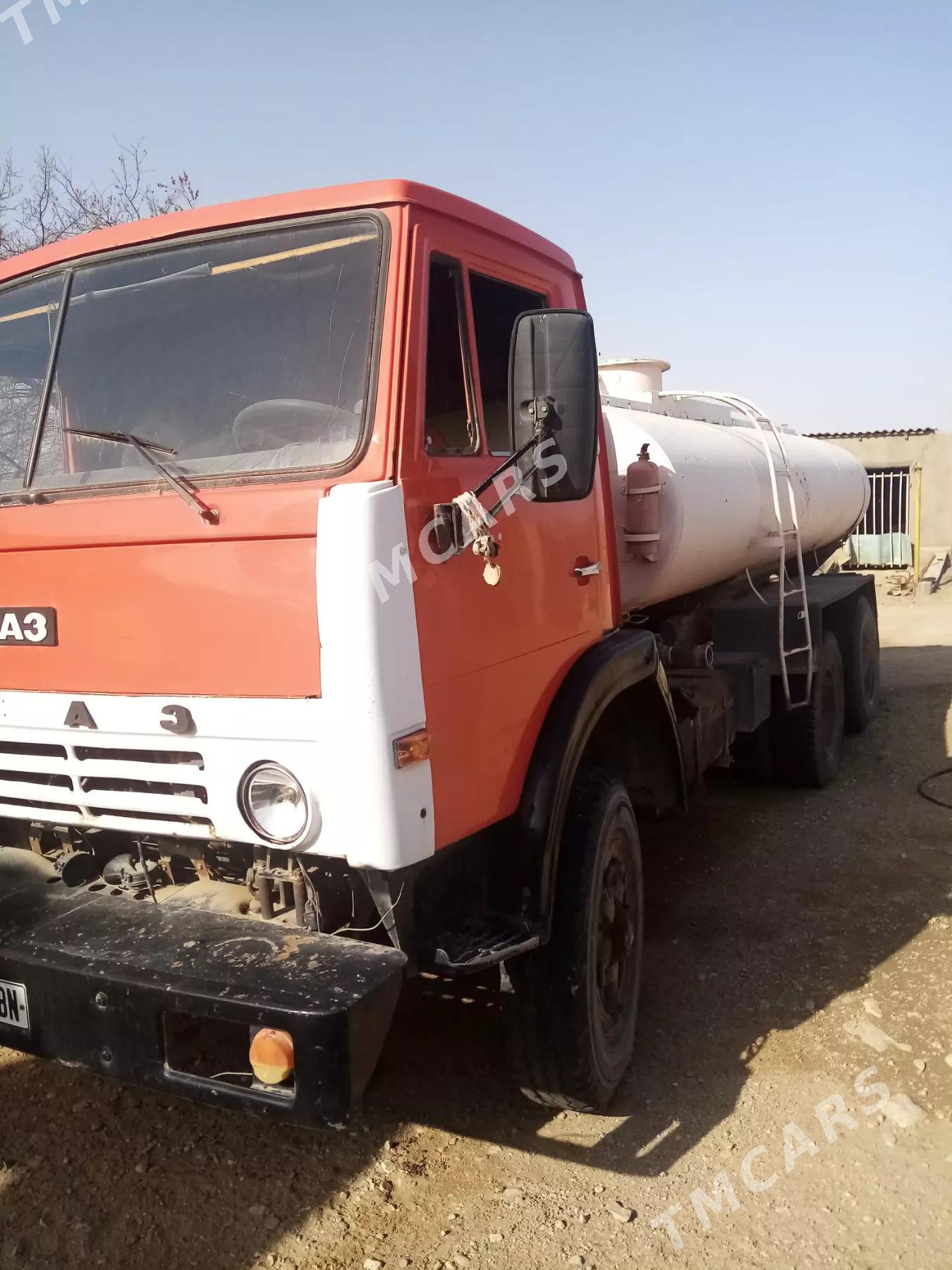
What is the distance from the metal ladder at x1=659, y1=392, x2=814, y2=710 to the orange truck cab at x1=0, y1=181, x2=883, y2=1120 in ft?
9.09

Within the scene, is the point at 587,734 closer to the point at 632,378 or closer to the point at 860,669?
the point at 632,378

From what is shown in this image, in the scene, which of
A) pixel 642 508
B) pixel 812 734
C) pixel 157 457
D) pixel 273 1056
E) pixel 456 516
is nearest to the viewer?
pixel 273 1056

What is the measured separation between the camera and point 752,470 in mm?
Result: 5082

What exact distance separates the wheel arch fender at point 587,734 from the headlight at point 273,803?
687 millimetres

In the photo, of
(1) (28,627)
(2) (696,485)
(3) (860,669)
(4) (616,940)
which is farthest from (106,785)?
(3) (860,669)

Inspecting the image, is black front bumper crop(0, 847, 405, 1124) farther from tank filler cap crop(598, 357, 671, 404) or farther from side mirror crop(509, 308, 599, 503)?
tank filler cap crop(598, 357, 671, 404)

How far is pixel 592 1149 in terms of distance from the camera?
9.45 ft

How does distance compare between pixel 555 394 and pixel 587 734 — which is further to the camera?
pixel 587 734

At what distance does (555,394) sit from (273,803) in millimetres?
1152

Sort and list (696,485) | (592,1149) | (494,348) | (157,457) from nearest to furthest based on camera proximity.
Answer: (157,457), (494,348), (592,1149), (696,485)

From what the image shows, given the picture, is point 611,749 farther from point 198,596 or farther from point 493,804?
point 198,596

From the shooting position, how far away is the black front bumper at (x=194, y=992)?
2027 mm

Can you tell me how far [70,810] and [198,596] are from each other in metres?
0.70

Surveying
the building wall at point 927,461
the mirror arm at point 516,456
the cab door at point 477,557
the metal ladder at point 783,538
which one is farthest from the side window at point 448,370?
the building wall at point 927,461
